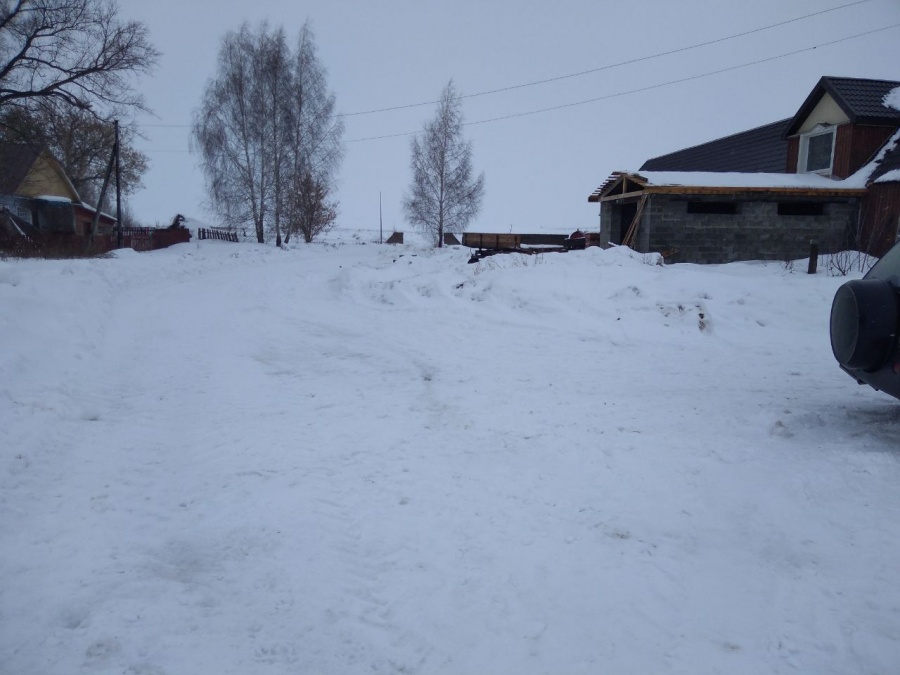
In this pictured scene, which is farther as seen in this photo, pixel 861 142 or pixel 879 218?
pixel 861 142

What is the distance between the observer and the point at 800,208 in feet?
57.9

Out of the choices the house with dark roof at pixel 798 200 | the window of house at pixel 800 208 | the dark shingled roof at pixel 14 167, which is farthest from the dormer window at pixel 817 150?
the dark shingled roof at pixel 14 167

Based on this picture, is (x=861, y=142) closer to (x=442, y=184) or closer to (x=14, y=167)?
(x=442, y=184)

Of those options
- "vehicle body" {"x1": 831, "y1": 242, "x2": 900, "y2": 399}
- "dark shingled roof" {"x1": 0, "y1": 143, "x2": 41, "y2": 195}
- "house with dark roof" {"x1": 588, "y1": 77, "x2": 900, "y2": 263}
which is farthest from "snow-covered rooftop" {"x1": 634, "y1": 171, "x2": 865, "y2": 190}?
"dark shingled roof" {"x1": 0, "y1": 143, "x2": 41, "y2": 195}

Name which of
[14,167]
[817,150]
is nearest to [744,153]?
[817,150]

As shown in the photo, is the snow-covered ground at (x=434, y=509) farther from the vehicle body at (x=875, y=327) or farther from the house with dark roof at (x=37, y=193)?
the house with dark roof at (x=37, y=193)

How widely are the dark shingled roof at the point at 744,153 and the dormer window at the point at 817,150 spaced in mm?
1068

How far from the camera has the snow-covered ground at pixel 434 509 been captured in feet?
7.91

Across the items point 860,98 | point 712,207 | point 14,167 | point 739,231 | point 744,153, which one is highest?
point 860,98

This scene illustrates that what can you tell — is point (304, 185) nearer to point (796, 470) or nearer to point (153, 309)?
point (153, 309)

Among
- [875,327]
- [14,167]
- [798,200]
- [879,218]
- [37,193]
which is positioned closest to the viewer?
[875,327]

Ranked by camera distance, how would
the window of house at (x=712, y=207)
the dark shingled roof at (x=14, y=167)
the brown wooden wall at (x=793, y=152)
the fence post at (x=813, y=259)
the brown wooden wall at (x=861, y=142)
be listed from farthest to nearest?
the dark shingled roof at (x=14, y=167) → the brown wooden wall at (x=793, y=152) → the brown wooden wall at (x=861, y=142) → the window of house at (x=712, y=207) → the fence post at (x=813, y=259)

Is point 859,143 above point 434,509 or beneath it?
above

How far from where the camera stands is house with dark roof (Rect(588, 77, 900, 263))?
1670 cm
